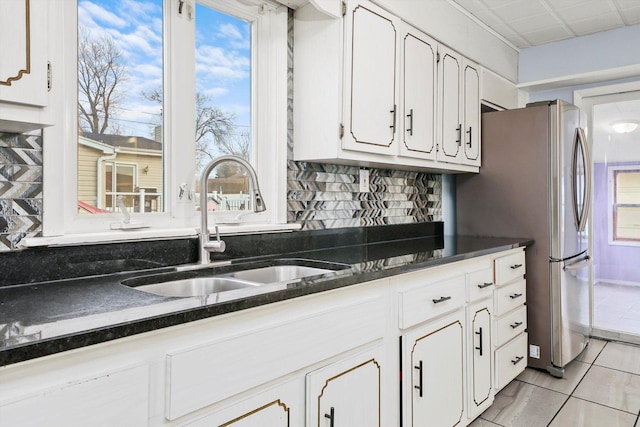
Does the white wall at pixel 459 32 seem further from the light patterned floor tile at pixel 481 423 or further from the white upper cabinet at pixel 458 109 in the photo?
the light patterned floor tile at pixel 481 423

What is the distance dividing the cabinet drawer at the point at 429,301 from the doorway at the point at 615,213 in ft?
7.06

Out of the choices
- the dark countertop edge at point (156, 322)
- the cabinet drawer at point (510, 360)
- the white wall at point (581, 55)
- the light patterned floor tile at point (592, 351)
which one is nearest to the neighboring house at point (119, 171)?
the dark countertop edge at point (156, 322)

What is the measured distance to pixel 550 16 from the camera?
292 centimetres

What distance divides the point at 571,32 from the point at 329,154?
2.46m

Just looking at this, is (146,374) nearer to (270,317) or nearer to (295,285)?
(270,317)

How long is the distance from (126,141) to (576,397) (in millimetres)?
2629

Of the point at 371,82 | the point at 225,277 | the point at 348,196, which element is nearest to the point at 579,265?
the point at 348,196

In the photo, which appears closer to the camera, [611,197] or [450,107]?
[450,107]

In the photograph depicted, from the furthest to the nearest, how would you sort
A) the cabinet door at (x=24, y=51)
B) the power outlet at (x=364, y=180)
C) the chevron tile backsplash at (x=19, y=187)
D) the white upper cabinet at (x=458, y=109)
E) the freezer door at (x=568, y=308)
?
the freezer door at (x=568, y=308) < the white upper cabinet at (x=458, y=109) < the power outlet at (x=364, y=180) < the chevron tile backsplash at (x=19, y=187) < the cabinet door at (x=24, y=51)

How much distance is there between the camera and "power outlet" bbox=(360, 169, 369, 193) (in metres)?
2.46

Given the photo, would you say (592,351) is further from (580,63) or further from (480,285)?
(580,63)

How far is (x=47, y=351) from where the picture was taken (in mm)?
763

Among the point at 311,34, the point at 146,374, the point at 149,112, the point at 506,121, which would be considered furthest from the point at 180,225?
the point at 506,121

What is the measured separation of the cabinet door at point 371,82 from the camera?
1.94 meters
